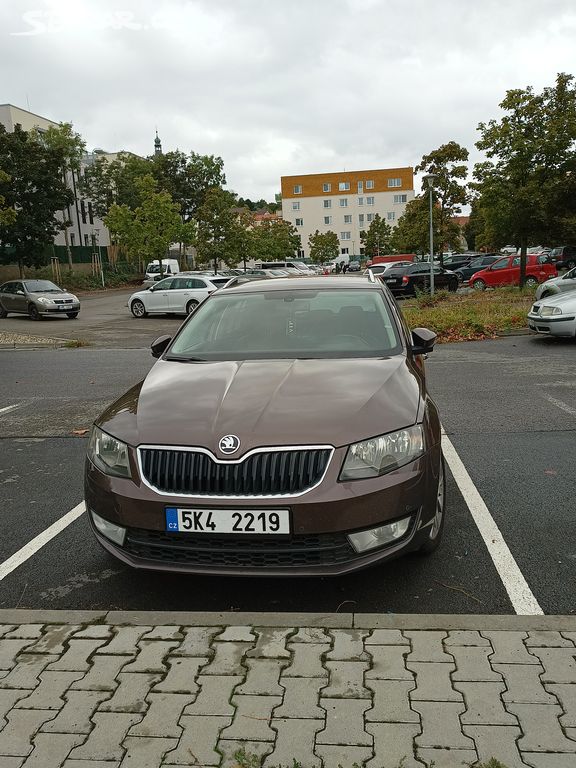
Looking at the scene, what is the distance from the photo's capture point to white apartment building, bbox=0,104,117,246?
55781 mm

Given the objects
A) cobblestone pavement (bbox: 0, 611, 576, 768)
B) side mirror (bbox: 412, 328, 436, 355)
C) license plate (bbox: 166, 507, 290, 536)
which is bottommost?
cobblestone pavement (bbox: 0, 611, 576, 768)

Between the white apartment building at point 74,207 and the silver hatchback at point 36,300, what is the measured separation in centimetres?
2769

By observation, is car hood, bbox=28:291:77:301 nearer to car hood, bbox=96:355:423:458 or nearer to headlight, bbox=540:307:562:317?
headlight, bbox=540:307:562:317

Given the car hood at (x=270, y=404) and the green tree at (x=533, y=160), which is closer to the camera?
the car hood at (x=270, y=404)

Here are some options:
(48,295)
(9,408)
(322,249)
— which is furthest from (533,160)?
(322,249)

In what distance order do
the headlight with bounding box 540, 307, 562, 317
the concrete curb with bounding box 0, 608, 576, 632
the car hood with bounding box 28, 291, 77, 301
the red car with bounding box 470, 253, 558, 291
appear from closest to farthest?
the concrete curb with bounding box 0, 608, 576, 632 < the headlight with bounding box 540, 307, 562, 317 < the car hood with bounding box 28, 291, 77, 301 < the red car with bounding box 470, 253, 558, 291

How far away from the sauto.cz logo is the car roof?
234cm

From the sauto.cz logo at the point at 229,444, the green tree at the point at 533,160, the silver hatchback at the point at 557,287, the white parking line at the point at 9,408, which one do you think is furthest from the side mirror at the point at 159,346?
the green tree at the point at 533,160

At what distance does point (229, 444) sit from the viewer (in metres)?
3.17

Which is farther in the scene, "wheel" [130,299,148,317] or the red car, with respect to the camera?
the red car

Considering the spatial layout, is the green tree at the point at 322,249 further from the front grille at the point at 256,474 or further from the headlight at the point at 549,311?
the front grille at the point at 256,474

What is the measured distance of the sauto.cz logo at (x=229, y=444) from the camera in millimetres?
3154

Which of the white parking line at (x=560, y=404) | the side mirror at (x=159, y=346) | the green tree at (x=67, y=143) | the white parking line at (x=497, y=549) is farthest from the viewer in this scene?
the green tree at (x=67, y=143)

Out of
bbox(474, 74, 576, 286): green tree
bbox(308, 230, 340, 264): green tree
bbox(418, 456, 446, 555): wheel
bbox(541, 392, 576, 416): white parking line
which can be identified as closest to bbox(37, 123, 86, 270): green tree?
bbox(474, 74, 576, 286): green tree
